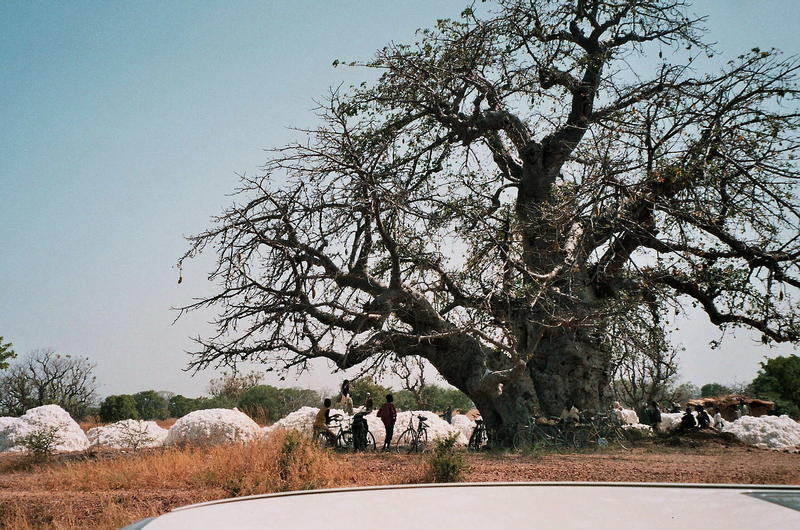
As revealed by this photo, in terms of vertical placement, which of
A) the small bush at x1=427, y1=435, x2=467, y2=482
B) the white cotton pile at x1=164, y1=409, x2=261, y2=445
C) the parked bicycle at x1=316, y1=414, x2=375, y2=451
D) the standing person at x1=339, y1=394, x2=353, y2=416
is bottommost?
the small bush at x1=427, y1=435, x2=467, y2=482

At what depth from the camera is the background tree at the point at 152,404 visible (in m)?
58.0

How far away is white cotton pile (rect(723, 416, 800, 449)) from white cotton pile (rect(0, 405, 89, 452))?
1806 centimetres

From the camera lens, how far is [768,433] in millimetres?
18453

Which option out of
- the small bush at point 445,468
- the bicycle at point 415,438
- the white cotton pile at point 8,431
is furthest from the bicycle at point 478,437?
the white cotton pile at point 8,431

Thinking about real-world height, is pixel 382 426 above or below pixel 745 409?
above

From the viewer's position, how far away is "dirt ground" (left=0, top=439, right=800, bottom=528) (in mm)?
8289

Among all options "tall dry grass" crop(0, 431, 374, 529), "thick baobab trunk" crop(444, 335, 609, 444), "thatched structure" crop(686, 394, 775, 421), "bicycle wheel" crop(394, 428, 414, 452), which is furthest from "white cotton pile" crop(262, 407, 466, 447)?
"thatched structure" crop(686, 394, 775, 421)

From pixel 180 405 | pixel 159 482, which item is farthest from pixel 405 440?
pixel 180 405

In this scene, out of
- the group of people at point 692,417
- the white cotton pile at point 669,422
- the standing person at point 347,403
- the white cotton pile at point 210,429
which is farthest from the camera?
the white cotton pile at point 669,422

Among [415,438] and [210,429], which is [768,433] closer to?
[415,438]

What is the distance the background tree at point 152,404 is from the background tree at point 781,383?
148 feet

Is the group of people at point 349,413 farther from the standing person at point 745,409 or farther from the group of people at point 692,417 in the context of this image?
the standing person at point 745,409

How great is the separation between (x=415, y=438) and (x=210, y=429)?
5234 mm

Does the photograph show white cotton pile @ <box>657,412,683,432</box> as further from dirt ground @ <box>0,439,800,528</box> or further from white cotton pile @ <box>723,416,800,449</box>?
dirt ground @ <box>0,439,800,528</box>
